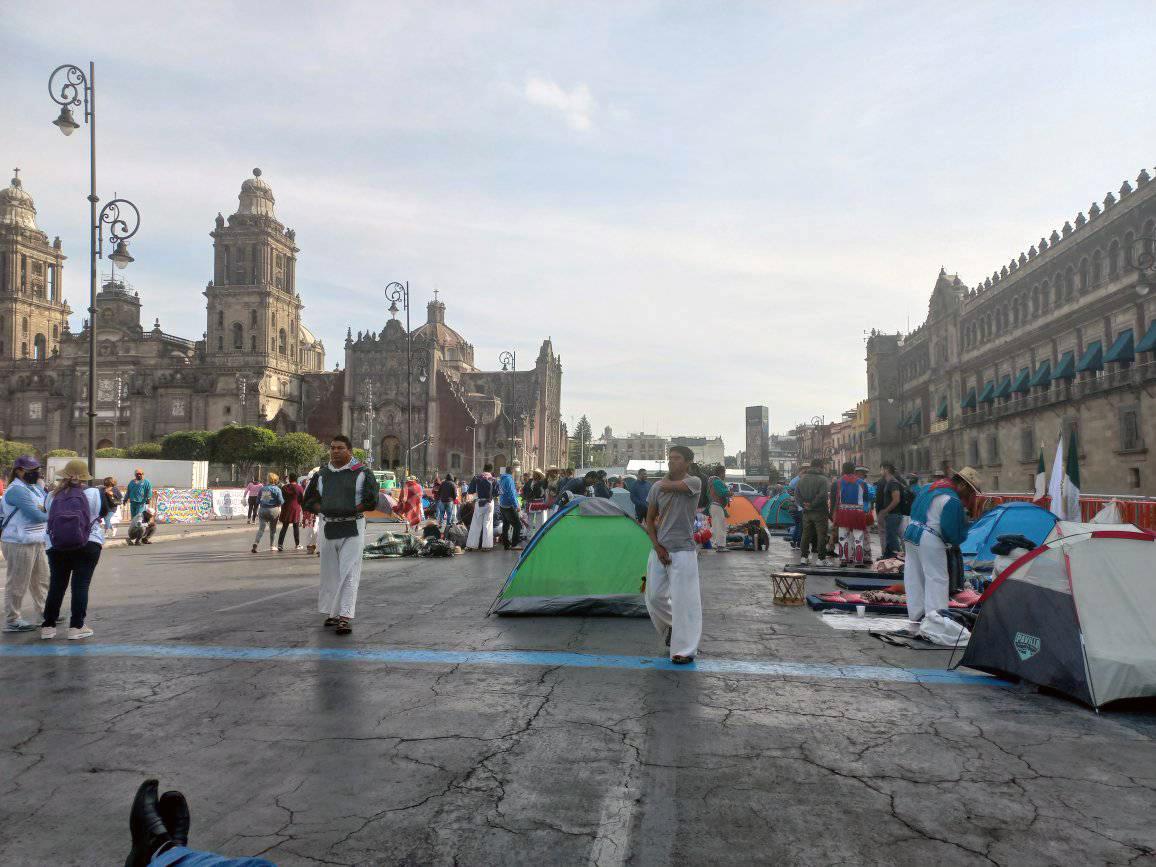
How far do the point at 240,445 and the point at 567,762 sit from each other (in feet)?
217

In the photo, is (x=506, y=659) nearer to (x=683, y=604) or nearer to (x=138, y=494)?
(x=683, y=604)

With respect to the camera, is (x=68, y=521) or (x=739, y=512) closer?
(x=68, y=521)

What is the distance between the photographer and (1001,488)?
43.1 m

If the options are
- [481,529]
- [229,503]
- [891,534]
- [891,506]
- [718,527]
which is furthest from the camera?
[229,503]

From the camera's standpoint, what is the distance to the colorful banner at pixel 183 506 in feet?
99.1

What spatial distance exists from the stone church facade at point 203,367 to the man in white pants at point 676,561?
76491mm

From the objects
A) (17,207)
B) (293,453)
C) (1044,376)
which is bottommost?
(293,453)

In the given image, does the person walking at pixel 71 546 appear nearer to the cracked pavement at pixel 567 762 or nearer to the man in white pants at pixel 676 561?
the cracked pavement at pixel 567 762

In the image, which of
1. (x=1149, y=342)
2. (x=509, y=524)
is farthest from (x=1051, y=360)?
(x=509, y=524)

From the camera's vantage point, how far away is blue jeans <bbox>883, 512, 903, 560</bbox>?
1411 cm

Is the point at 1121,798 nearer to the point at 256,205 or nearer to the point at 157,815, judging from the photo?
the point at 157,815

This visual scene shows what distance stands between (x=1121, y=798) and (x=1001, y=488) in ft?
145

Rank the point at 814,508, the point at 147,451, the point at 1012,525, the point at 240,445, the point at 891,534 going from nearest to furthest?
the point at 1012,525, the point at 814,508, the point at 891,534, the point at 147,451, the point at 240,445

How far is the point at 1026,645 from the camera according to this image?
5848 mm
